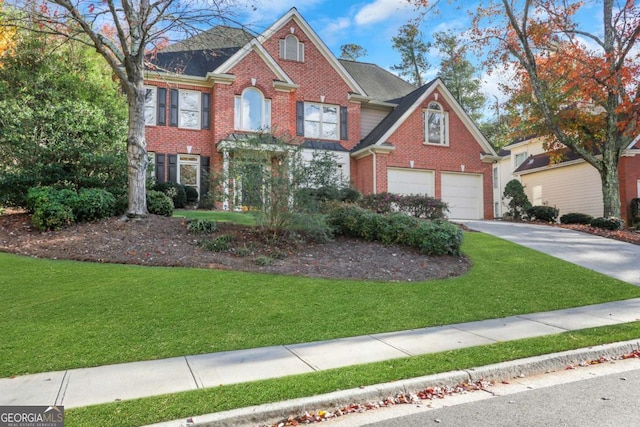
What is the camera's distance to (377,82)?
Result: 79.9ft

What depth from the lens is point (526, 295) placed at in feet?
25.0

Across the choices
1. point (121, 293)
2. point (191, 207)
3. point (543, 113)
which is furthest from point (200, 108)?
point (543, 113)

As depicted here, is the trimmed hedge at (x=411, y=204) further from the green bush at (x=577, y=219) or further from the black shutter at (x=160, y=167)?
the black shutter at (x=160, y=167)

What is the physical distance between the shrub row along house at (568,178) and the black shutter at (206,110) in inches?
685

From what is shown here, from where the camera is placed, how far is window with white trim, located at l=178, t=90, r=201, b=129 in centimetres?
1839

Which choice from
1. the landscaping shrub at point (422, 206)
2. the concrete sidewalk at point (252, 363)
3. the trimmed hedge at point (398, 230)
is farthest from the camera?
the landscaping shrub at point (422, 206)

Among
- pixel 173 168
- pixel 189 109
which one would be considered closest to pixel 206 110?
pixel 189 109

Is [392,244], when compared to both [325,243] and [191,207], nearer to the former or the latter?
[325,243]

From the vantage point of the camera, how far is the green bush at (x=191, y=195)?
17047mm

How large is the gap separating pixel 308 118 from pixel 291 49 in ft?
11.2

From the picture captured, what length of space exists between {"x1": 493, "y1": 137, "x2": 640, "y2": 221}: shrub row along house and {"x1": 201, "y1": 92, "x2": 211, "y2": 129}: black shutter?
685 inches

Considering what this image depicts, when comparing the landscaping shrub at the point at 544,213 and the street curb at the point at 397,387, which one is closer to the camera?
the street curb at the point at 397,387

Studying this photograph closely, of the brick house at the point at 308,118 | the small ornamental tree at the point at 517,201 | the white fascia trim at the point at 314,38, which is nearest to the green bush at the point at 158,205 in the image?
the brick house at the point at 308,118

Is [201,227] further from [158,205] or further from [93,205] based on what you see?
[93,205]
